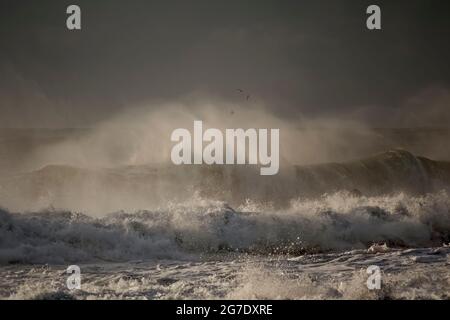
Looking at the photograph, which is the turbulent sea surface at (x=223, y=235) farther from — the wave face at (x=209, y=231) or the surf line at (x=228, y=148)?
the surf line at (x=228, y=148)

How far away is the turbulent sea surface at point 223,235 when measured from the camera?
7.49 metres

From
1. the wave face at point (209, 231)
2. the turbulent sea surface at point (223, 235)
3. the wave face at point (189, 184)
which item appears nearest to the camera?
the turbulent sea surface at point (223, 235)

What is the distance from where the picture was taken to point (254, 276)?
7.69 m

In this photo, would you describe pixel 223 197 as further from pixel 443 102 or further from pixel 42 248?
pixel 443 102

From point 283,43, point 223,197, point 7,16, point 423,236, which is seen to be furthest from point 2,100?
point 423,236

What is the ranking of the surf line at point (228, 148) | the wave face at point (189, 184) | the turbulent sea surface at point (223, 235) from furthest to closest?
the surf line at point (228, 148)
the wave face at point (189, 184)
the turbulent sea surface at point (223, 235)

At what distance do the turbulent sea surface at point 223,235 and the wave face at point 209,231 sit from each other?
0.03 meters

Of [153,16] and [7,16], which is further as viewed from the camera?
[153,16]

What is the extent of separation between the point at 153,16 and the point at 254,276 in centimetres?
1920

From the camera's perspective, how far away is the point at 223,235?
1215 centimetres

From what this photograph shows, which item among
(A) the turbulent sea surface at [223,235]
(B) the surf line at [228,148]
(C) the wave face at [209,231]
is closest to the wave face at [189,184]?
(A) the turbulent sea surface at [223,235]

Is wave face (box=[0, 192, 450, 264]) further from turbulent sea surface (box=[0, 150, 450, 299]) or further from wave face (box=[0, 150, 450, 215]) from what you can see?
wave face (box=[0, 150, 450, 215])

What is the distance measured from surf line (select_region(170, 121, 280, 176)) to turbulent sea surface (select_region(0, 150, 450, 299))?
722mm

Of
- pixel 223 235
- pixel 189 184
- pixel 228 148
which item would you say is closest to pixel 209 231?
pixel 223 235
